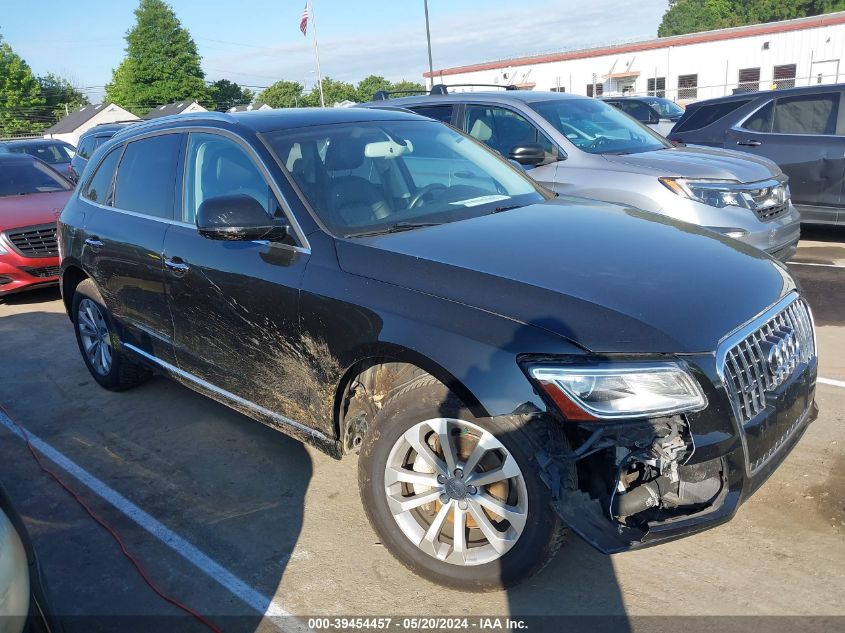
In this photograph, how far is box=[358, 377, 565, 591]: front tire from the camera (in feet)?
8.55

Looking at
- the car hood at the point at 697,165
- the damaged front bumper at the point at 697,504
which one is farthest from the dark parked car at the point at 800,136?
the damaged front bumper at the point at 697,504

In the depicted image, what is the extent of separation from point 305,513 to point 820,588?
2.22 metres

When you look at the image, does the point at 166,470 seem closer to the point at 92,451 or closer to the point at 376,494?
the point at 92,451

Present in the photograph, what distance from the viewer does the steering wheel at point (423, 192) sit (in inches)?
145

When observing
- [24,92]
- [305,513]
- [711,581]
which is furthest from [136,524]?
[24,92]

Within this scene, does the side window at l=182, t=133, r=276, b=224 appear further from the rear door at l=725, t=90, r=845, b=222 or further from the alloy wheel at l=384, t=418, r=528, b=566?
the rear door at l=725, t=90, r=845, b=222

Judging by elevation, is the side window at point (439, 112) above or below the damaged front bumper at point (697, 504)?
above

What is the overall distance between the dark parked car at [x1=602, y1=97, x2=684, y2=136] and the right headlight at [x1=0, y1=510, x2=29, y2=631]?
43.2 feet

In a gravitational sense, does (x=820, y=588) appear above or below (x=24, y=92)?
below

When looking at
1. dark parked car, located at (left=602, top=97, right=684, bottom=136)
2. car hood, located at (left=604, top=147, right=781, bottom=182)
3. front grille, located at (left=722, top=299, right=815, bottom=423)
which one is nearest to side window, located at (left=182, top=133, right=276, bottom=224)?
front grille, located at (left=722, top=299, right=815, bottom=423)

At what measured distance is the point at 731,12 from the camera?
272ft

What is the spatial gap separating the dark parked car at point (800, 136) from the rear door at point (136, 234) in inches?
276

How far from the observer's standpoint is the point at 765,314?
284 cm

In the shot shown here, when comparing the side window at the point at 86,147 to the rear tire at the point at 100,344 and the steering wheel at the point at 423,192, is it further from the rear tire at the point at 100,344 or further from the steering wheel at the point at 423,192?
the steering wheel at the point at 423,192
